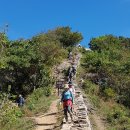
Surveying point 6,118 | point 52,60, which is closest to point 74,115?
point 6,118

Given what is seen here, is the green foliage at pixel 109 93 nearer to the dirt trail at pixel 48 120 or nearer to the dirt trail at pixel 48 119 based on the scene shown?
the dirt trail at pixel 48 119

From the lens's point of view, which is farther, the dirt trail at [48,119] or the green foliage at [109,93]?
the green foliage at [109,93]

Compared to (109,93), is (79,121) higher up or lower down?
lower down

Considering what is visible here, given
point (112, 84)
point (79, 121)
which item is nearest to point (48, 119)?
point (79, 121)

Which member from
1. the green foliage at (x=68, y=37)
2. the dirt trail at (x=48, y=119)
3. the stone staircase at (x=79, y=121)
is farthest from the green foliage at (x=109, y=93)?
the green foliage at (x=68, y=37)

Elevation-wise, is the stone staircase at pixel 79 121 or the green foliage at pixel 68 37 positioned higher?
the green foliage at pixel 68 37

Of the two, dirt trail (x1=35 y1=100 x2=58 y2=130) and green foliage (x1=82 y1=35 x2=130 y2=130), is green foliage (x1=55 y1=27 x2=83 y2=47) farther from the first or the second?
dirt trail (x1=35 y1=100 x2=58 y2=130)

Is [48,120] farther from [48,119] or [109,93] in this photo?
[109,93]

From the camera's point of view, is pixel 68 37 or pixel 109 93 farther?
pixel 68 37

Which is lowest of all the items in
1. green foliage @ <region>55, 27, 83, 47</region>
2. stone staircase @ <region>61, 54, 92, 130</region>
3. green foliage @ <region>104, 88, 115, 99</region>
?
stone staircase @ <region>61, 54, 92, 130</region>

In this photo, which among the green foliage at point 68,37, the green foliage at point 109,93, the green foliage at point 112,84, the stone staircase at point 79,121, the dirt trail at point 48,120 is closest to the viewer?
the stone staircase at point 79,121

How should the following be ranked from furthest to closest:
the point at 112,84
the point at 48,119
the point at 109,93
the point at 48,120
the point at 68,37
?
the point at 68,37, the point at 112,84, the point at 109,93, the point at 48,119, the point at 48,120

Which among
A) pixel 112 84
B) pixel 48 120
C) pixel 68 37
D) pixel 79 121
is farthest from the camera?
pixel 68 37

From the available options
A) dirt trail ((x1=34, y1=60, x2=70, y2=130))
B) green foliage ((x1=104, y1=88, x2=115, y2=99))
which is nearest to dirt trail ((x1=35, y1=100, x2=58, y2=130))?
dirt trail ((x1=34, y1=60, x2=70, y2=130))
